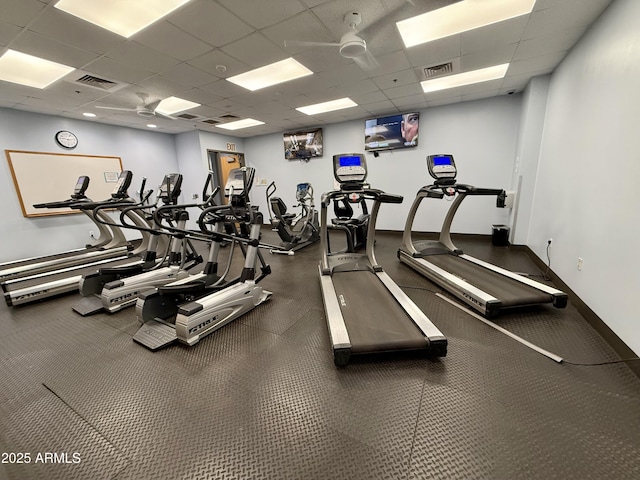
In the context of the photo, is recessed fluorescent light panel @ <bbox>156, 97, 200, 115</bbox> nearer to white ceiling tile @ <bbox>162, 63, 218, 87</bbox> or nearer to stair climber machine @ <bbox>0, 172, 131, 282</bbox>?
white ceiling tile @ <bbox>162, 63, 218, 87</bbox>

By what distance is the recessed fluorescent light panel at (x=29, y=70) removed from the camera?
3300mm

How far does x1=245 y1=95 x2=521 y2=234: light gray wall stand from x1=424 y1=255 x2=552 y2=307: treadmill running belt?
2.50 meters

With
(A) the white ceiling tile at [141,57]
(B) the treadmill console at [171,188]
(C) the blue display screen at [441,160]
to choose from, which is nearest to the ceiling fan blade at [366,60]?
(C) the blue display screen at [441,160]

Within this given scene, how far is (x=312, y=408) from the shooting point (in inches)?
61.6

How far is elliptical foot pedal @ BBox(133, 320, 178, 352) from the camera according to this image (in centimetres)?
221

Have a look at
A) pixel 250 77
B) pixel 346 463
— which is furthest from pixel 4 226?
pixel 346 463

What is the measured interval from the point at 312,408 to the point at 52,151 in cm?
732

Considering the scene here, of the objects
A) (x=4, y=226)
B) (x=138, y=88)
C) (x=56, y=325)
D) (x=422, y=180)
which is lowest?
(x=56, y=325)

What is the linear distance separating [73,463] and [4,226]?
6.08 meters

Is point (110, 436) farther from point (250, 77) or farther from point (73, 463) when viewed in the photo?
point (250, 77)

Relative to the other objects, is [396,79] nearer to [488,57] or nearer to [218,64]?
[488,57]

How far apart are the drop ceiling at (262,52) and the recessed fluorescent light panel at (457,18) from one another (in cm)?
8

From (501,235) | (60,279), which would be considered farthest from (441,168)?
(60,279)

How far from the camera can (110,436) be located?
1.42 m
